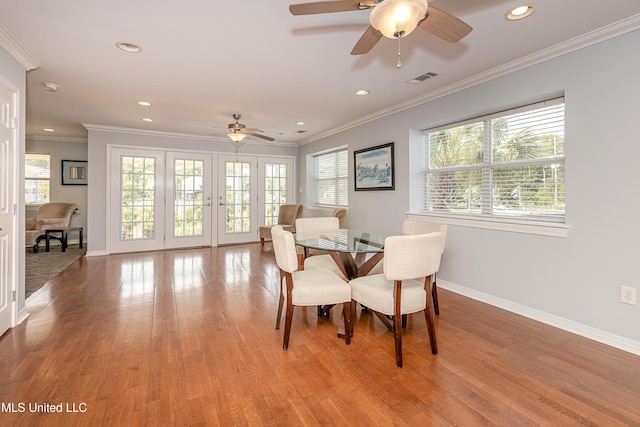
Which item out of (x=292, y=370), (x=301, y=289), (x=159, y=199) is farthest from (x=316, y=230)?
(x=159, y=199)

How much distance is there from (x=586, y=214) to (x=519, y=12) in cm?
162

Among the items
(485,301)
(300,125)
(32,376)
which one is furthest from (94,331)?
(300,125)

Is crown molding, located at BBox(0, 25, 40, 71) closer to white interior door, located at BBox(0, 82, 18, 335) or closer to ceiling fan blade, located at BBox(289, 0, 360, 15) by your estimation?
white interior door, located at BBox(0, 82, 18, 335)

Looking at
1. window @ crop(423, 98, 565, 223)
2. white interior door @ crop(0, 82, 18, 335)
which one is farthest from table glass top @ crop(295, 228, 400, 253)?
white interior door @ crop(0, 82, 18, 335)

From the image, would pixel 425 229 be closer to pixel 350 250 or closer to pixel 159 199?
pixel 350 250

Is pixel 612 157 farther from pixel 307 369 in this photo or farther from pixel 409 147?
pixel 307 369

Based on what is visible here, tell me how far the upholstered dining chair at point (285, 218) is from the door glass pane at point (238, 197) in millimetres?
601

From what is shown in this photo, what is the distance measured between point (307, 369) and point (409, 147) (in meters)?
3.16

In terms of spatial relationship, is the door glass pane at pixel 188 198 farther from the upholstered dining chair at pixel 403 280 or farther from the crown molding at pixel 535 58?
the upholstered dining chair at pixel 403 280

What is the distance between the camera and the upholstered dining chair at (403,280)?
2.06 metres

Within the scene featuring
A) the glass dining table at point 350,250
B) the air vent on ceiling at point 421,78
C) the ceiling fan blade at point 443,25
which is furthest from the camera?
the air vent on ceiling at point 421,78

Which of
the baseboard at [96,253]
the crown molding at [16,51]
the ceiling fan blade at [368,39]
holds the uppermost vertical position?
the crown molding at [16,51]

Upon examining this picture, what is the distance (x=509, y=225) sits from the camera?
3.10 meters

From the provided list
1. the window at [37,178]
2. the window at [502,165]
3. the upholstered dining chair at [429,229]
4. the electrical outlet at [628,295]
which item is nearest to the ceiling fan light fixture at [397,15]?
the upholstered dining chair at [429,229]
